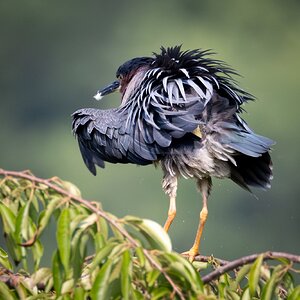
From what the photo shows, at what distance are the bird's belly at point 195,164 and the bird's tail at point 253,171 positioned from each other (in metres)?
0.05

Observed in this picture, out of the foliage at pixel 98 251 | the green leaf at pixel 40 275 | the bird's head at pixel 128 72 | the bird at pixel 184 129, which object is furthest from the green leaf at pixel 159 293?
the bird's head at pixel 128 72

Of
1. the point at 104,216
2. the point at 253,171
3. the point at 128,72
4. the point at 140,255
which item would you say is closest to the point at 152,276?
the point at 140,255

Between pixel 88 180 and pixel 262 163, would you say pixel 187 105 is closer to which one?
pixel 262 163

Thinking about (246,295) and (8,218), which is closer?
(8,218)

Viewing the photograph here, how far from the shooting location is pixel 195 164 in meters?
3.33

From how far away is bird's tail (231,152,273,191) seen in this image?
3346mm

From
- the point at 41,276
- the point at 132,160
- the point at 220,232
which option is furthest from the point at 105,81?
the point at 41,276

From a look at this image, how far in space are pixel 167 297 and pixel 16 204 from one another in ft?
1.26

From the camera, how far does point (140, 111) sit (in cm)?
334

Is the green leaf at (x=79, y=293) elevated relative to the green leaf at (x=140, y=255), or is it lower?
lower

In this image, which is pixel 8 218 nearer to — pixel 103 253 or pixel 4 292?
pixel 4 292

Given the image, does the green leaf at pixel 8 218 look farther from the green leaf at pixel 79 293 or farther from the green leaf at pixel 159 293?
the green leaf at pixel 159 293

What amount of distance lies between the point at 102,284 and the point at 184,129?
1.59 metres

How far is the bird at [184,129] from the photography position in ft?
10.7
